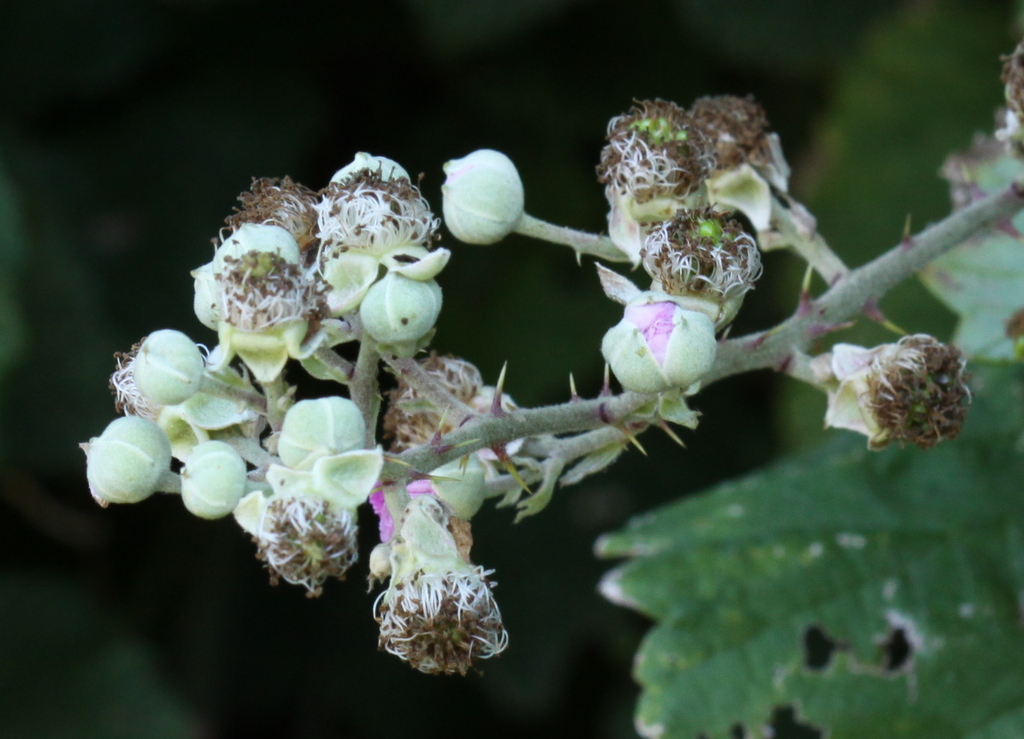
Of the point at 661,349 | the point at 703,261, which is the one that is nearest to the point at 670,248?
the point at 703,261

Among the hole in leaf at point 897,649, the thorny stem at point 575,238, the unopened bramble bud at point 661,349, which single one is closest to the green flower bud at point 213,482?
the unopened bramble bud at point 661,349

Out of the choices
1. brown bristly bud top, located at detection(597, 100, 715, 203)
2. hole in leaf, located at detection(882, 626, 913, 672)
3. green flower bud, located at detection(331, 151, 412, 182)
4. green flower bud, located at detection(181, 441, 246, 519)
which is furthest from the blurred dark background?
green flower bud, located at detection(181, 441, 246, 519)

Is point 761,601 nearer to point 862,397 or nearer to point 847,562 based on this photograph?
point 847,562

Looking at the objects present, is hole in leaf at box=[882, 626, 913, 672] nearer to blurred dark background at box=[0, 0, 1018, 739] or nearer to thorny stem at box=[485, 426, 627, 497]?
blurred dark background at box=[0, 0, 1018, 739]

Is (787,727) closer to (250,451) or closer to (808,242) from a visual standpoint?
(808,242)

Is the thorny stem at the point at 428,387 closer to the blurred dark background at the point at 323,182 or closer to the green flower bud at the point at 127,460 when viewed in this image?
the green flower bud at the point at 127,460
